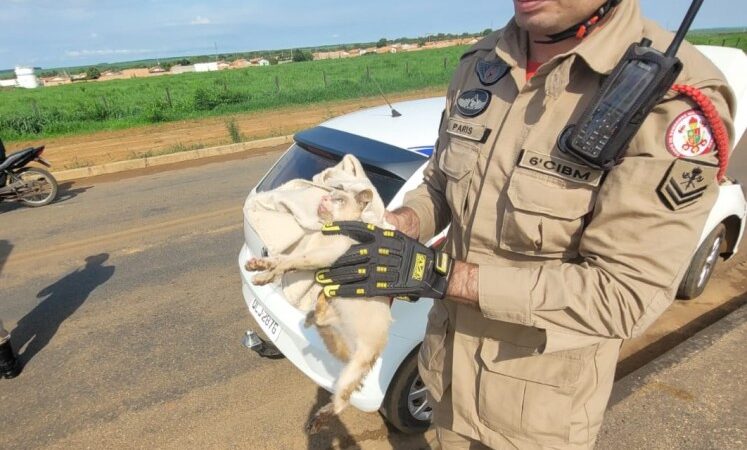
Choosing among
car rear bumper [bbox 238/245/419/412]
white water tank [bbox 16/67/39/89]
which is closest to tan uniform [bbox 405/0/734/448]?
car rear bumper [bbox 238/245/419/412]

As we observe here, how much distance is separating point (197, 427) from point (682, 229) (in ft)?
9.28

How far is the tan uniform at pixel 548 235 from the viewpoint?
3.77ft

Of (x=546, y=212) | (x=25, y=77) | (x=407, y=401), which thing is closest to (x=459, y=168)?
(x=546, y=212)

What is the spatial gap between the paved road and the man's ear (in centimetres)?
184

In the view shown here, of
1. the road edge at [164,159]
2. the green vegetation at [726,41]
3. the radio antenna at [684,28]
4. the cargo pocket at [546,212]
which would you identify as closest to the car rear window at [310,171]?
the cargo pocket at [546,212]

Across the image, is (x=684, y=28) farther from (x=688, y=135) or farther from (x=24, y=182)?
(x=24, y=182)

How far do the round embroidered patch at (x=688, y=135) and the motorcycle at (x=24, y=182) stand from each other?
28.9 ft

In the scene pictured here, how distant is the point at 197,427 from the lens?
289cm

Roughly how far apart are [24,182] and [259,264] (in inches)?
317

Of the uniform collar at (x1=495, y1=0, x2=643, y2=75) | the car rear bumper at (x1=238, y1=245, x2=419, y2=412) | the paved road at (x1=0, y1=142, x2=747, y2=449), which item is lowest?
the paved road at (x1=0, y1=142, x2=747, y2=449)

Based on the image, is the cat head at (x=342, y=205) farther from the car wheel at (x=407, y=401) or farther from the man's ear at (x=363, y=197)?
the car wheel at (x=407, y=401)

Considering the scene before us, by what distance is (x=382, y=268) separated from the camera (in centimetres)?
Result: 134

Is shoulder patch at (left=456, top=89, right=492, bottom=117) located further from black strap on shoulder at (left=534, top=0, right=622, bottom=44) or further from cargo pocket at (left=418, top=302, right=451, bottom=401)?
cargo pocket at (left=418, top=302, right=451, bottom=401)

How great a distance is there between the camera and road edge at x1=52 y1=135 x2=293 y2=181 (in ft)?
31.1
